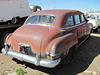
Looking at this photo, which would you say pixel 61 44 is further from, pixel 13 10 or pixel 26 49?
pixel 13 10

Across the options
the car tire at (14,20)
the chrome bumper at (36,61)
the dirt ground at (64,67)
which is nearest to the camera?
the chrome bumper at (36,61)

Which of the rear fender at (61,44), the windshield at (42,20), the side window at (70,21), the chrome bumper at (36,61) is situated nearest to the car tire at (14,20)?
the windshield at (42,20)

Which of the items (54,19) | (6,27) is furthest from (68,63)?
(6,27)

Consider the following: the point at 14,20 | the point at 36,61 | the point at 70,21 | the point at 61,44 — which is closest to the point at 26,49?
the point at 36,61

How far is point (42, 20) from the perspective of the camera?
3.64 meters

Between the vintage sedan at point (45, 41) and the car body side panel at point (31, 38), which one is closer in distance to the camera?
the vintage sedan at point (45, 41)

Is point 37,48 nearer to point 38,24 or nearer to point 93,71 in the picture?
point 38,24

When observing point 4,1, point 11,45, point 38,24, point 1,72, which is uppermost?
point 4,1

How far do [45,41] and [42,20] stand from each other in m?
1.16

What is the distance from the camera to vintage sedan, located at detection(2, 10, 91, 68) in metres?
→ 2.63

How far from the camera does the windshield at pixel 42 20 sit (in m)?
3.43

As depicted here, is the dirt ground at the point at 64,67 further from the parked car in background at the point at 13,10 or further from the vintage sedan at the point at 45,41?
the parked car in background at the point at 13,10

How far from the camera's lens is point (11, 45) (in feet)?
10.8

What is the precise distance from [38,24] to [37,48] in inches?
42.9
